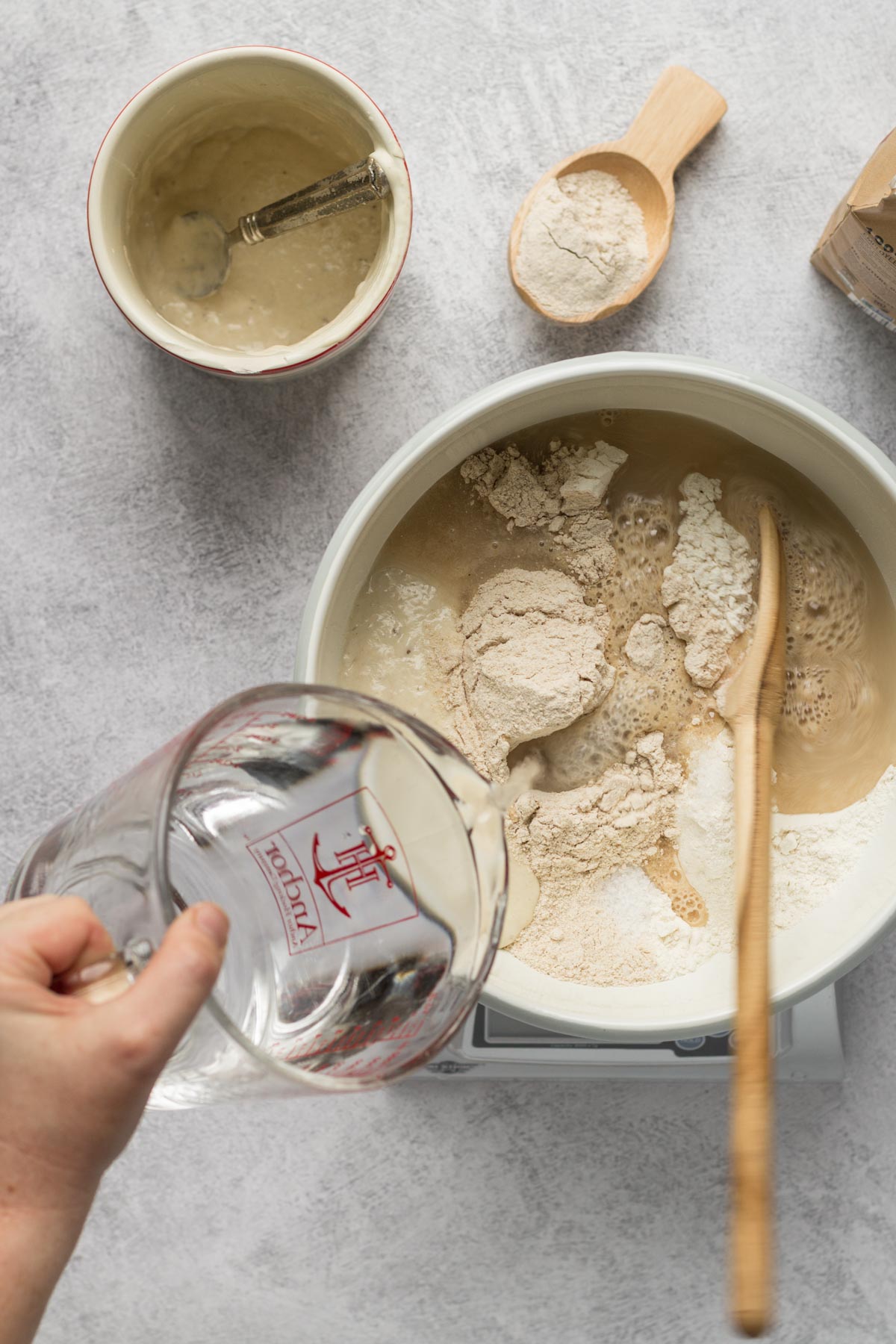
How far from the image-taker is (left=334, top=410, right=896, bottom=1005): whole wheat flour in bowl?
80 centimetres

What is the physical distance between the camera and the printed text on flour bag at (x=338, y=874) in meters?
0.65

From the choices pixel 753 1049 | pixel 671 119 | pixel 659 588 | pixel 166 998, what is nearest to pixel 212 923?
pixel 166 998

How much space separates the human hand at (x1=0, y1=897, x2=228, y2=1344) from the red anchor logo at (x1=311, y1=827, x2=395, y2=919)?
17cm

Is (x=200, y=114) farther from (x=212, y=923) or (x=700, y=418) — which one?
(x=212, y=923)

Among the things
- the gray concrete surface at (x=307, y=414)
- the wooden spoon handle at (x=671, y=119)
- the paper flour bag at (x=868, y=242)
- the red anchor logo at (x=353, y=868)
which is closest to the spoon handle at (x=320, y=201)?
the gray concrete surface at (x=307, y=414)

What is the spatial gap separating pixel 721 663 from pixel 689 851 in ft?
0.50

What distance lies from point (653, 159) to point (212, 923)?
2.40 feet

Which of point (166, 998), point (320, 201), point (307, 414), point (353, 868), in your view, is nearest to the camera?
point (166, 998)

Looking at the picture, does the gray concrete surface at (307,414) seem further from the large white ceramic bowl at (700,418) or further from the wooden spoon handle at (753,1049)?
the wooden spoon handle at (753,1049)

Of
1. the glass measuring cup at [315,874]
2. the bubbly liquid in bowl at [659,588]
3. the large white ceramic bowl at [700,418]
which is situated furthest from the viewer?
the bubbly liquid in bowl at [659,588]

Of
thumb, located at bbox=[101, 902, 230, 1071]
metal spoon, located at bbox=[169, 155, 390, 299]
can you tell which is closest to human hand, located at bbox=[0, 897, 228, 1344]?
thumb, located at bbox=[101, 902, 230, 1071]

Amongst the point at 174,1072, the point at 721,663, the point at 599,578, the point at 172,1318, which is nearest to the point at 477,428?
the point at 599,578

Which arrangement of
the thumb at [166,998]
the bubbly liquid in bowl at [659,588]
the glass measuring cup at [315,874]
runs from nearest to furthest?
the thumb at [166,998] → the glass measuring cup at [315,874] → the bubbly liquid in bowl at [659,588]

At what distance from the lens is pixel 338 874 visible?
0.67 meters
